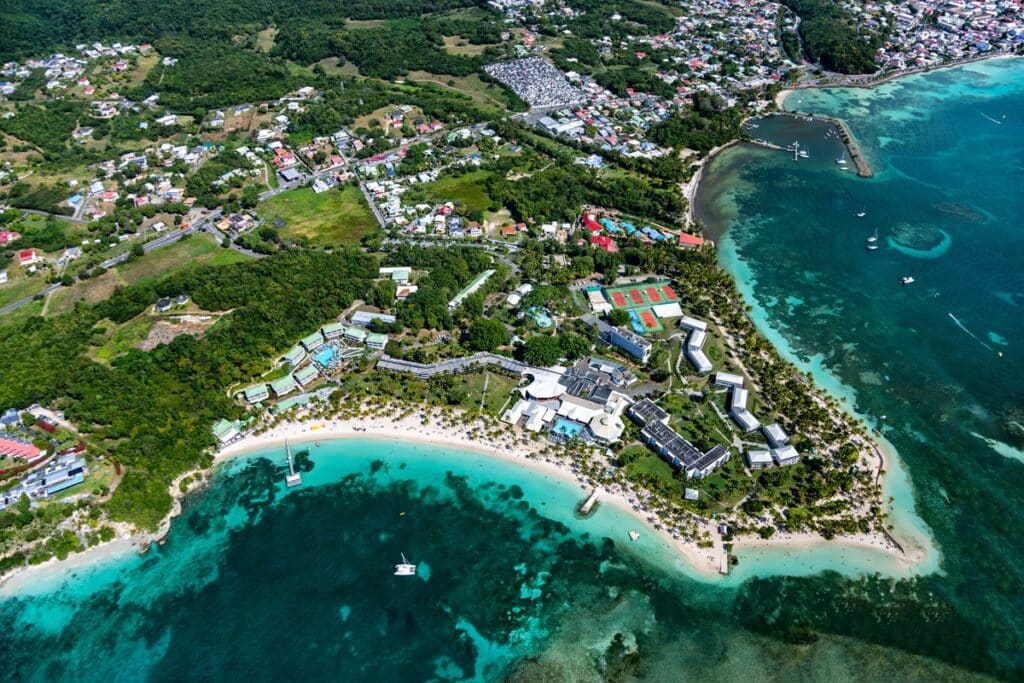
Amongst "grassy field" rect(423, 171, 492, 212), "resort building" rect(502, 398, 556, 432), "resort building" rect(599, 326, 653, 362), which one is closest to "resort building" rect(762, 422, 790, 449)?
"resort building" rect(599, 326, 653, 362)

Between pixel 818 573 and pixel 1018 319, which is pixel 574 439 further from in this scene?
pixel 1018 319

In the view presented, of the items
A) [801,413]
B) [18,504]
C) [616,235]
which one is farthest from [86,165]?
[801,413]

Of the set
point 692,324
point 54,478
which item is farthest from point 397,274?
point 54,478

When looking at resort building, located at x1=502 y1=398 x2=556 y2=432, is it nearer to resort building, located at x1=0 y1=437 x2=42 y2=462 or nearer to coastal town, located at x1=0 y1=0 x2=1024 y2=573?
coastal town, located at x1=0 y1=0 x2=1024 y2=573

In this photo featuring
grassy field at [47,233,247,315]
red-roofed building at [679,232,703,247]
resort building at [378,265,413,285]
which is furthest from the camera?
red-roofed building at [679,232,703,247]

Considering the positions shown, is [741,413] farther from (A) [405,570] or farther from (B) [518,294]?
(A) [405,570]

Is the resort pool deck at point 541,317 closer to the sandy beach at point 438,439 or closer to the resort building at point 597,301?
the resort building at point 597,301
